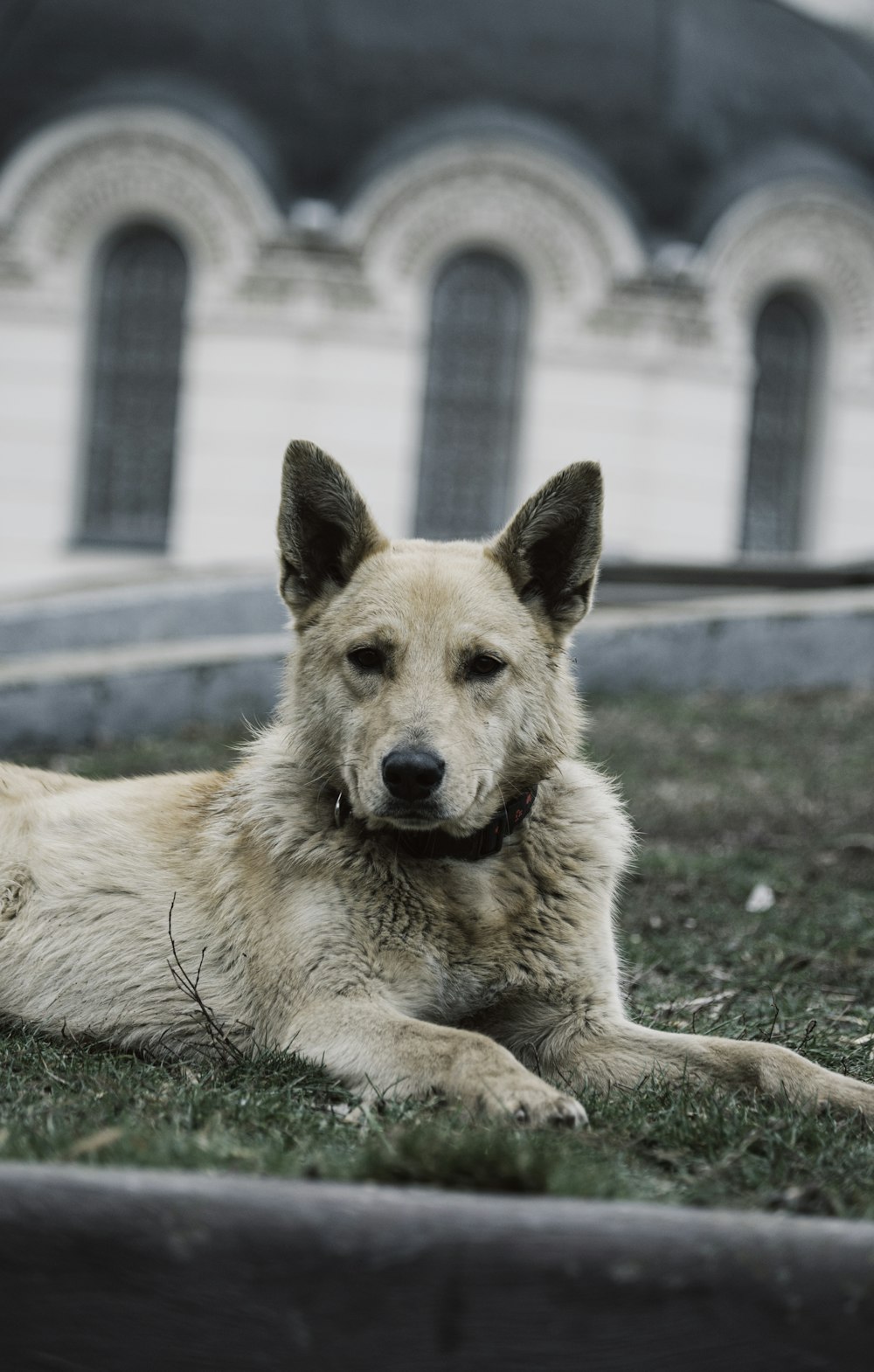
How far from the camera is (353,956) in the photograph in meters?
3.51

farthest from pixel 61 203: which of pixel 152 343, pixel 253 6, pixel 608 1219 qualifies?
pixel 608 1219

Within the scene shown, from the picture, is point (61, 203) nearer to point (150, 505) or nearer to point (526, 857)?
point (150, 505)

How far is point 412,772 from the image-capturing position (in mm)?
3410

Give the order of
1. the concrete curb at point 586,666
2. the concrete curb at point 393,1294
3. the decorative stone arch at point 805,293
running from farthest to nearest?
the decorative stone arch at point 805,293
the concrete curb at point 586,666
the concrete curb at point 393,1294

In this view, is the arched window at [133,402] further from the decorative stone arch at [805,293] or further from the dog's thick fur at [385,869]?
the dog's thick fur at [385,869]

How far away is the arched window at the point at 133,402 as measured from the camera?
20203mm

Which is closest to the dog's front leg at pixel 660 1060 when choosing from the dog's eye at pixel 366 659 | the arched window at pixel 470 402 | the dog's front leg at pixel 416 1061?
the dog's front leg at pixel 416 1061

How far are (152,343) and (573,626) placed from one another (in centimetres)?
1760

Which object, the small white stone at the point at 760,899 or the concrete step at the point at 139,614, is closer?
the small white stone at the point at 760,899

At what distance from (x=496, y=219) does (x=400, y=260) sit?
4.85 feet

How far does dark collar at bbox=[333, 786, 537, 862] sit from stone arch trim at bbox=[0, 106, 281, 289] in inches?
671

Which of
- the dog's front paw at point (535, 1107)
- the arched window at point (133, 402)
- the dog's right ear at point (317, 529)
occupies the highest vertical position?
the arched window at point (133, 402)

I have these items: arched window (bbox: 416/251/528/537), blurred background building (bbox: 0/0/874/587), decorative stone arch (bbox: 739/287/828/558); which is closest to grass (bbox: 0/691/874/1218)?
blurred background building (bbox: 0/0/874/587)

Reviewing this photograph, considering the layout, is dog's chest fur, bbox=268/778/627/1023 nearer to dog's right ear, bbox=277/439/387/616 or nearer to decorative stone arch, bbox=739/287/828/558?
dog's right ear, bbox=277/439/387/616
